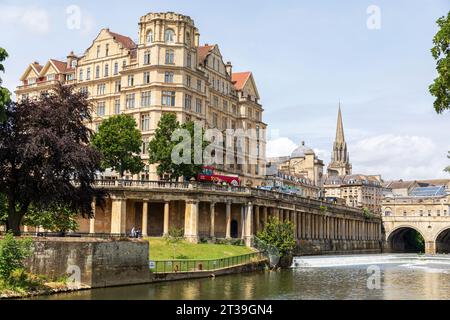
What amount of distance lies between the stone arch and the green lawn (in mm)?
91094

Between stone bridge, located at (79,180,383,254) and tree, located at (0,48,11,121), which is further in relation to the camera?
stone bridge, located at (79,180,383,254)

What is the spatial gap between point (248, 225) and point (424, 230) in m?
84.3

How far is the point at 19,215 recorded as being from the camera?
56594mm

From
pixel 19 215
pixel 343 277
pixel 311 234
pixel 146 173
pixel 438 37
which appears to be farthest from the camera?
pixel 311 234

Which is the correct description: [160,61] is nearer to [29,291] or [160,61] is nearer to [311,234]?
[311,234]

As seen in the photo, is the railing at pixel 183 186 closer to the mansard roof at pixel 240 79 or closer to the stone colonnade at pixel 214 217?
the stone colonnade at pixel 214 217

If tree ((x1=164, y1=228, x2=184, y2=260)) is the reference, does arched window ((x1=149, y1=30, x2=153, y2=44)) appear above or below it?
above

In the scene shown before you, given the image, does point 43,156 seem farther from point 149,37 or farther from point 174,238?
point 149,37

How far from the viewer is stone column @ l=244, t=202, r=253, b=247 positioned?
8408 centimetres

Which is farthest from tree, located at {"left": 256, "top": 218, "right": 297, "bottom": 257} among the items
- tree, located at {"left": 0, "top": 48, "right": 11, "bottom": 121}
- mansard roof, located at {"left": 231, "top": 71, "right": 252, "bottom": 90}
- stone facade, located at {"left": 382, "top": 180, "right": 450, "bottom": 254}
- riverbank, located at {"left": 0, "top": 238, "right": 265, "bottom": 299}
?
stone facade, located at {"left": 382, "top": 180, "right": 450, "bottom": 254}

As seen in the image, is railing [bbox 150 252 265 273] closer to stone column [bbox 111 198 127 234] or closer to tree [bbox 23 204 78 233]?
tree [bbox 23 204 78 233]

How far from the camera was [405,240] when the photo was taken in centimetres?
17262

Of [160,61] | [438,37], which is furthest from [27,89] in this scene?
[438,37]
